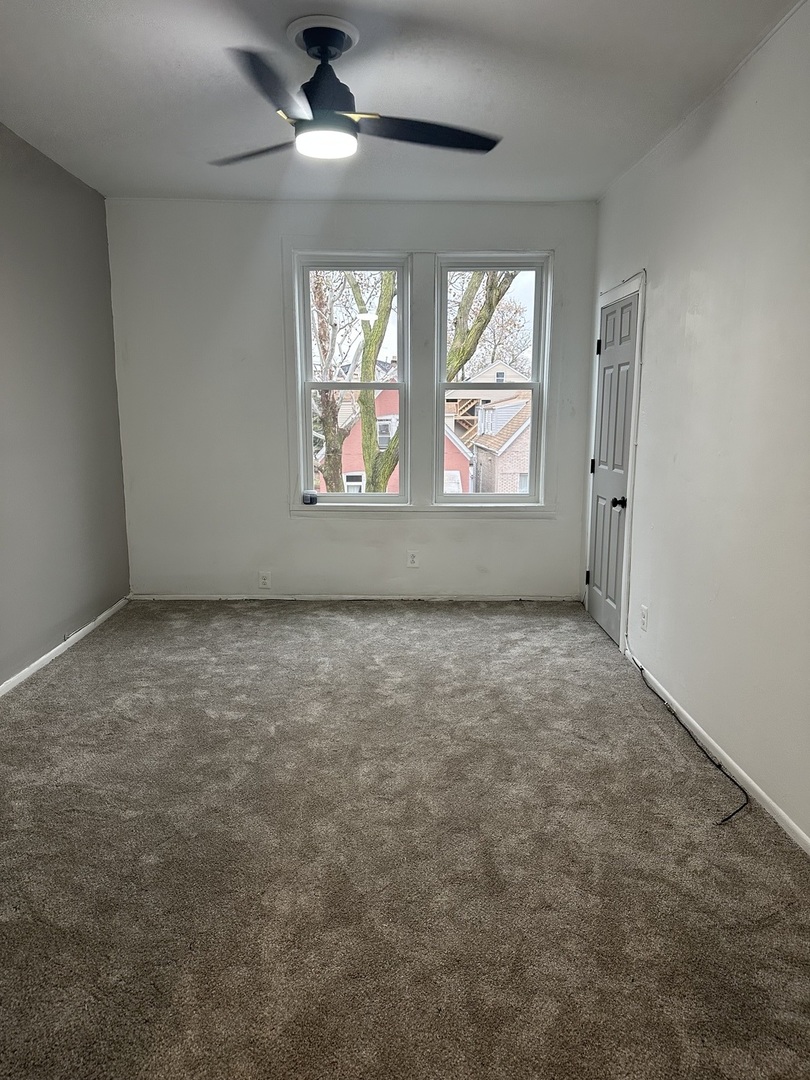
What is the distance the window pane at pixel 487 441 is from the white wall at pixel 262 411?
20 cm

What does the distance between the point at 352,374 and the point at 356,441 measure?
47 centimetres

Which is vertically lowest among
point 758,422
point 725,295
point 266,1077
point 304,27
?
point 266,1077

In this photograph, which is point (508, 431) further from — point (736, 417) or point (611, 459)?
point (736, 417)

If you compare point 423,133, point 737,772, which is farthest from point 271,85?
point 737,772

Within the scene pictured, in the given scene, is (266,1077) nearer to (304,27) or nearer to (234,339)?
(304,27)

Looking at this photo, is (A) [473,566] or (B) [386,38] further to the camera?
(A) [473,566]

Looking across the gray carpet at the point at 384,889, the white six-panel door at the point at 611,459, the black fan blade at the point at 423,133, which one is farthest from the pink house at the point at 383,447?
the black fan blade at the point at 423,133

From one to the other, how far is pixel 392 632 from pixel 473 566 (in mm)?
961

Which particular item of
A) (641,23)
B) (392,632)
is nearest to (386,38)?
(641,23)

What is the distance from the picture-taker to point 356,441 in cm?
493

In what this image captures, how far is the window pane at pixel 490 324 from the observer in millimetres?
4750

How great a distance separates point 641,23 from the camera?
2.33 metres

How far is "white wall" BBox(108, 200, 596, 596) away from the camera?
457 centimetres

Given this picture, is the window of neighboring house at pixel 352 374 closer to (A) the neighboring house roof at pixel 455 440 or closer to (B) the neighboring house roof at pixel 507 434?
(A) the neighboring house roof at pixel 455 440
